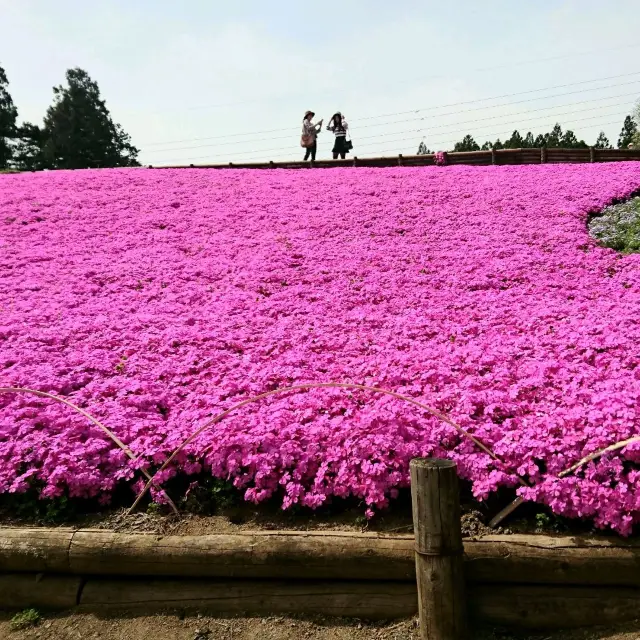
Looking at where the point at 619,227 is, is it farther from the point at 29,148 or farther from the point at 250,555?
the point at 29,148

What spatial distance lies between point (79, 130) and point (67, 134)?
1.23m

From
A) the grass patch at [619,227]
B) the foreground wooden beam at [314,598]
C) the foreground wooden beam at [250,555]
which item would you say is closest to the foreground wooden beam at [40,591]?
the foreground wooden beam at [314,598]

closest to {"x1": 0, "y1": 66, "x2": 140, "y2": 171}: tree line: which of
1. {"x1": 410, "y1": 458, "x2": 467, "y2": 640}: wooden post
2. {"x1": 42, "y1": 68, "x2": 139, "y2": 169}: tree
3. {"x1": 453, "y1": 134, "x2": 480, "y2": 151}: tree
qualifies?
{"x1": 42, "y1": 68, "x2": 139, "y2": 169}: tree

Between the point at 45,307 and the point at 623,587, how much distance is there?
24.0 feet

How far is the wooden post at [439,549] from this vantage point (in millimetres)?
3053

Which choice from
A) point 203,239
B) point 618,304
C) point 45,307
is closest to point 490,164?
point 203,239

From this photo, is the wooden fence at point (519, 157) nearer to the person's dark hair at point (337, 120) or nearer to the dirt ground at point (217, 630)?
the person's dark hair at point (337, 120)

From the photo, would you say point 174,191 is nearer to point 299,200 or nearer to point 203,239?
point 299,200

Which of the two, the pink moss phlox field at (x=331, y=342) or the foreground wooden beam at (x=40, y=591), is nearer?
the foreground wooden beam at (x=40, y=591)

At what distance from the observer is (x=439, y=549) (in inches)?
121

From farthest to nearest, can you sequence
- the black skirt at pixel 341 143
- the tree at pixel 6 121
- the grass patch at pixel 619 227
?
the tree at pixel 6 121
the black skirt at pixel 341 143
the grass patch at pixel 619 227

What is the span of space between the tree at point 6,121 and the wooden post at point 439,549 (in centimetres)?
5505

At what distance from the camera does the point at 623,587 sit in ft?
10.7

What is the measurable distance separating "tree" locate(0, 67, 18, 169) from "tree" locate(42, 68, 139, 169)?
9.58 feet
